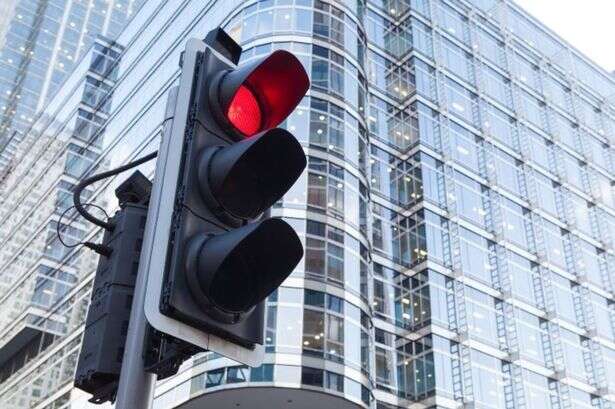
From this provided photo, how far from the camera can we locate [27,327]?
4903 centimetres

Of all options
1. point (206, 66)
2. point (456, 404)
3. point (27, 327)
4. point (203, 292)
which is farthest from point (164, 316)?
A: point (27, 327)

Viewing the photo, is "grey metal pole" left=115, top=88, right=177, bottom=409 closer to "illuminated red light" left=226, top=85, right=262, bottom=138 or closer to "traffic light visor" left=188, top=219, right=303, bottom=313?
"traffic light visor" left=188, top=219, right=303, bottom=313

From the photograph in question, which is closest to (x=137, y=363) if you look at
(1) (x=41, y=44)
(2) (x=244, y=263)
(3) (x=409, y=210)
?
(2) (x=244, y=263)

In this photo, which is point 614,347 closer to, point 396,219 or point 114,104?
point 396,219

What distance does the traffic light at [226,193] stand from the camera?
2258mm

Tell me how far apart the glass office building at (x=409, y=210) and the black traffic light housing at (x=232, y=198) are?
77.5 feet

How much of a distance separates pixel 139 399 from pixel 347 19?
112 ft

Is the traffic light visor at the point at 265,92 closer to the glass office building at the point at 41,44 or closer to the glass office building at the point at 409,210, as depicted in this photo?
the glass office building at the point at 409,210

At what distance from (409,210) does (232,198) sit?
3553cm

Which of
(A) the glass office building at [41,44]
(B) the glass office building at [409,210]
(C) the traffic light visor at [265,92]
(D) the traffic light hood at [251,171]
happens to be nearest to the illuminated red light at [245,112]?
(C) the traffic light visor at [265,92]

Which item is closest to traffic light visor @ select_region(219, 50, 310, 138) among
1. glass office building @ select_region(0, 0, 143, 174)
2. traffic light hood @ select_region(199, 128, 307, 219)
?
traffic light hood @ select_region(199, 128, 307, 219)

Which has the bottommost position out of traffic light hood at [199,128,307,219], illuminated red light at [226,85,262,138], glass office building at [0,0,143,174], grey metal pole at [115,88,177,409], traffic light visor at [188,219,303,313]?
grey metal pole at [115,88,177,409]

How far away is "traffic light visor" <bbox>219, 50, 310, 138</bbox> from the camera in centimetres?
268

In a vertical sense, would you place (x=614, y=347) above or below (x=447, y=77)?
below
